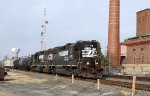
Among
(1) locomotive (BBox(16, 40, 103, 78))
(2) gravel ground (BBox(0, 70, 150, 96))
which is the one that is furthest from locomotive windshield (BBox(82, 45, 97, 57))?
(2) gravel ground (BBox(0, 70, 150, 96))

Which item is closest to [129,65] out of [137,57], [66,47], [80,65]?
[137,57]

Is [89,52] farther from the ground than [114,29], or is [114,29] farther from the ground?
[114,29]

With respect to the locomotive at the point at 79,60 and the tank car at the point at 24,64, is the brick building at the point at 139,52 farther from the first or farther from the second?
the locomotive at the point at 79,60

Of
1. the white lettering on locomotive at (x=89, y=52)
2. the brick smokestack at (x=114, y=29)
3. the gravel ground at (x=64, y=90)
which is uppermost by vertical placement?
the brick smokestack at (x=114, y=29)

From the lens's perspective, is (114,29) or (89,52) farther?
(114,29)

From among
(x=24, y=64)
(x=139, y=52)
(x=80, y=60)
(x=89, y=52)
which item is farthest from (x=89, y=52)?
(x=139, y=52)

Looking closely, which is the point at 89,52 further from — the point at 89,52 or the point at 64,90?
the point at 64,90

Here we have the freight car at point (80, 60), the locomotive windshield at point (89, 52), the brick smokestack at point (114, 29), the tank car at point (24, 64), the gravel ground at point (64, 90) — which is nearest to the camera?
the gravel ground at point (64, 90)

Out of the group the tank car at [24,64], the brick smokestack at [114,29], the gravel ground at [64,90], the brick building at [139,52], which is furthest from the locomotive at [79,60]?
the brick smokestack at [114,29]

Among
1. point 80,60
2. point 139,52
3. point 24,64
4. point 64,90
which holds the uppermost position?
point 139,52

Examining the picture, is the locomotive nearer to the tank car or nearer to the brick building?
the tank car

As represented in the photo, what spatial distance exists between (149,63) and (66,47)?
40.8 metres

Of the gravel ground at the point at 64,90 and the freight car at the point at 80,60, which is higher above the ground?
the freight car at the point at 80,60

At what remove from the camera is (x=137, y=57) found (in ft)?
289
